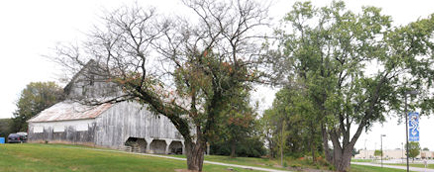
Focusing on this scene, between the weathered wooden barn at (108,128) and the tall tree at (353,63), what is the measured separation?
48.0ft

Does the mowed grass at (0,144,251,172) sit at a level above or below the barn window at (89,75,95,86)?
below

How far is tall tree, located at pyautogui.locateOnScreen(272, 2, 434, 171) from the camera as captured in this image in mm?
29625

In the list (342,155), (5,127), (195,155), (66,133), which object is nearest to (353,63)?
(342,155)

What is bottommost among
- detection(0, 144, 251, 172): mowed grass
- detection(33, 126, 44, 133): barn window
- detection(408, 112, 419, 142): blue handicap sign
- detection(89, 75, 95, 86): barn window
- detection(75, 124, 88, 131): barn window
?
detection(0, 144, 251, 172): mowed grass

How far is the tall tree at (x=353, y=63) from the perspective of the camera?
2962cm

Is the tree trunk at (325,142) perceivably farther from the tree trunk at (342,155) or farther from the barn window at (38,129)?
the barn window at (38,129)

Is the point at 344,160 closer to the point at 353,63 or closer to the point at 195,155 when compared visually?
the point at 353,63

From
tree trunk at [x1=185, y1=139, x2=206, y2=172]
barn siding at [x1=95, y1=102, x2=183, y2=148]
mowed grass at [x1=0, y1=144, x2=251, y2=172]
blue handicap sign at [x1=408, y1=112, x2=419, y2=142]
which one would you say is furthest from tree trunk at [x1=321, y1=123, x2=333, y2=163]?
tree trunk at [x1=185, y1=139, x2=206, y2=172]

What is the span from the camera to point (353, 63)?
30938 millimetres

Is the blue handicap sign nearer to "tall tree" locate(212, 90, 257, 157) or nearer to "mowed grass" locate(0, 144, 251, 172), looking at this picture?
"mowed grass" locate(0, 144, 251, 172)

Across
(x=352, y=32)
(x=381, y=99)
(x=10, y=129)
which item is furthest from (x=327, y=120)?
(x=10, y=129)

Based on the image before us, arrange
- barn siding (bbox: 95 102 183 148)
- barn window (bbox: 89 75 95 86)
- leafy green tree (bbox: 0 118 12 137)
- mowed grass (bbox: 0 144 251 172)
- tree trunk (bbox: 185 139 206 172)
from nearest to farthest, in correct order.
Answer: mowed grass (bbox: 0 144 251 172)
barn window (bbox: 89 75 95 86)
tree trunk (bbox: 185 139 206 172)
barn siding (bbox: 95 102 183 148)
leafy green tree (bbox: 0 118 12 137)

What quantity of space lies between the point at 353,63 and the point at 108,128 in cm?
2313

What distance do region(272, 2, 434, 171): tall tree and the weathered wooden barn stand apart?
48.0 feet
